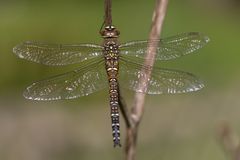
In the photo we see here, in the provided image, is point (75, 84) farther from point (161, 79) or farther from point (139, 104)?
point (139, 104)

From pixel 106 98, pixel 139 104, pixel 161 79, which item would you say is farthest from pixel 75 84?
pixel 106 98

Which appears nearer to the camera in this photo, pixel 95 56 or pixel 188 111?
pixel 95 56

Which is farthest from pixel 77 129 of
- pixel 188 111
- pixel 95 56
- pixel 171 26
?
pixel 95 56

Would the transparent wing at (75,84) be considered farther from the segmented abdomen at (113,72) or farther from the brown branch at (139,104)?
the brown branch at (139,104)

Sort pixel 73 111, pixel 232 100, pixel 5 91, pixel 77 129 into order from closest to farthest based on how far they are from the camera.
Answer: pixel 232 100
pixel 77 129
pixel 73 111
pixel 5 91

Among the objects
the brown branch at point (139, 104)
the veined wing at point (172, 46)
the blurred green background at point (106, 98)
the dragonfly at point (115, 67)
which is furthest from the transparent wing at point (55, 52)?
the blurred green background at point (106, 98)

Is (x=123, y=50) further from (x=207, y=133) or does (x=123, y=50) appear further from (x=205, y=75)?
(x=205, y=75)

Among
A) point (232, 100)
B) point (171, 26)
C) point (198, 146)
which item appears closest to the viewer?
point (198, 146)
